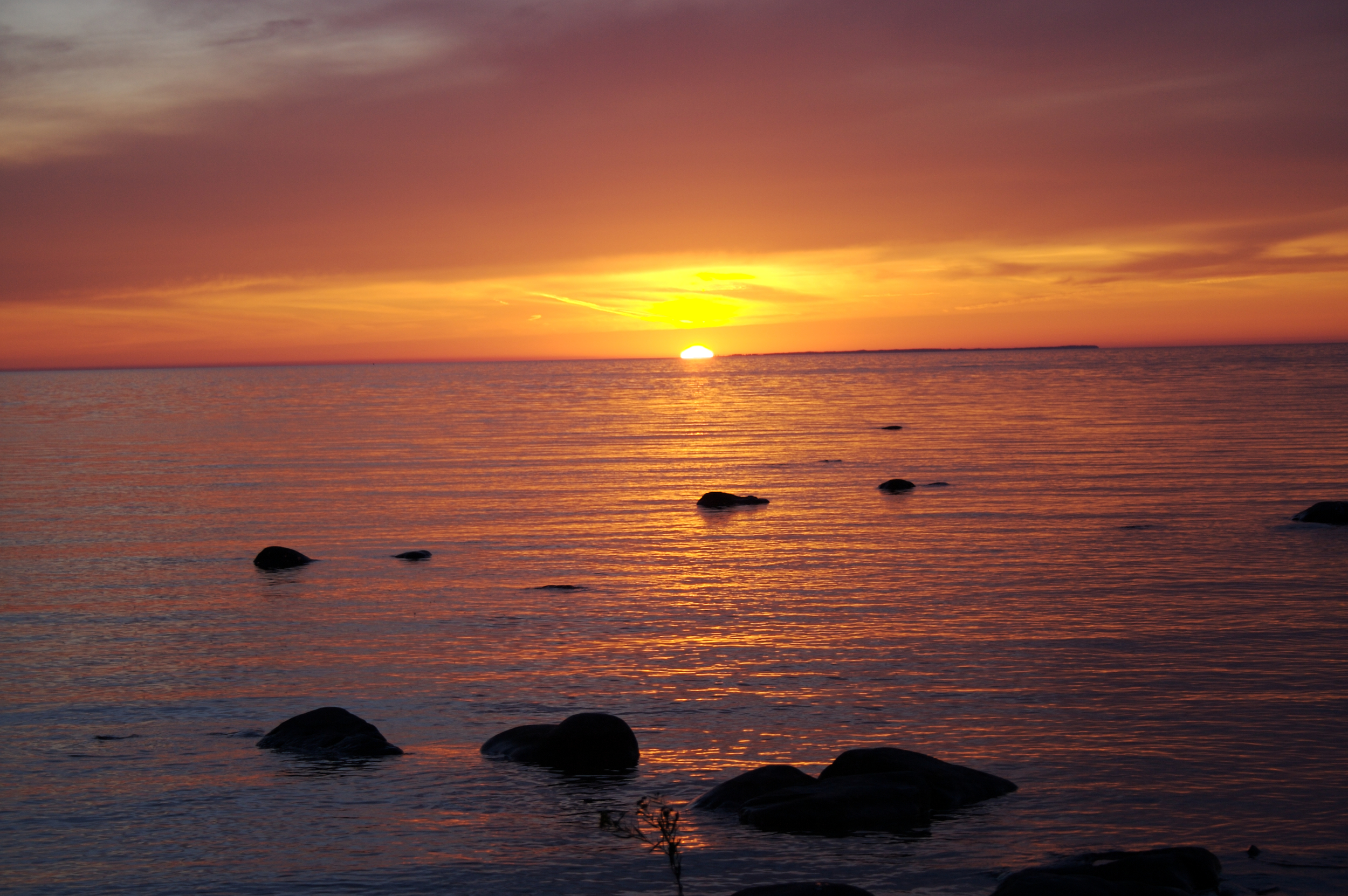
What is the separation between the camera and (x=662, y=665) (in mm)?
18047

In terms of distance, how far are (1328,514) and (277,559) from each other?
27575 millimetres

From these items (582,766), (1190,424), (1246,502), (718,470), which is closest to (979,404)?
(1190,424)

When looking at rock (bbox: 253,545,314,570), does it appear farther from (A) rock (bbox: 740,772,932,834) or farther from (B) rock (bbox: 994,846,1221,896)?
(B) rock (bbox: 994,846,1221,896)

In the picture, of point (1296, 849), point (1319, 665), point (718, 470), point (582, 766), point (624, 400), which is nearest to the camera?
point (1296, 849)

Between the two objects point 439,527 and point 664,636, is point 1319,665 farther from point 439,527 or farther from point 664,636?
point 439,527

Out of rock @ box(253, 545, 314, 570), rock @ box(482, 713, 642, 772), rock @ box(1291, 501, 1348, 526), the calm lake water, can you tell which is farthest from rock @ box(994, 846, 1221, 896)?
rock @ box(1291, 501, 1348, 526)

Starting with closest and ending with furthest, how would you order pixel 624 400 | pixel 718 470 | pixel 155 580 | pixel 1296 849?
pixel 1296 849
pixel 155 580
pixel 718 470
pixel 624 400

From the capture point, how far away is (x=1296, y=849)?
35.8ft

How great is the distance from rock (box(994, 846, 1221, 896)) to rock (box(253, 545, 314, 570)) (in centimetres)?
2149

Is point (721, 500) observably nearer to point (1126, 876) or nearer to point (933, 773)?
point (933, 773)

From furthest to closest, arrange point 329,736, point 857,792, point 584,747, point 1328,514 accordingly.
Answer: point 1328,514 → point 329,736 → point 584,747 → point 857,792

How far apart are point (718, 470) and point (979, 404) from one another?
55.9m

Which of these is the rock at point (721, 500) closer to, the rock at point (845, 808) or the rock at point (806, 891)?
the rock at point (845, 808)

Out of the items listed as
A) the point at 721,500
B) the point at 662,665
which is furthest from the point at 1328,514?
the point at 662,665
